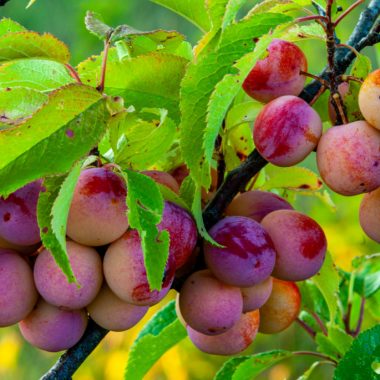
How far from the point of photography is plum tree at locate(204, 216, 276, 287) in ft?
1.67

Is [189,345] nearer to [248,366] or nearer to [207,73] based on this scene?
[248,366]

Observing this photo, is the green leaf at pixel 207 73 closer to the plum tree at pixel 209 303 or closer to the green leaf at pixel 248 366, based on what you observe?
the plum tree at pixel 209 303

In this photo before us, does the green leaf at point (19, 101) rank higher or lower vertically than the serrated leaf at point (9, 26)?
lower

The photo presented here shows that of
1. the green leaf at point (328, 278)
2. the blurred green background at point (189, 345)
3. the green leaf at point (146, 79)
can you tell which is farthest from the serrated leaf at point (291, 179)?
the blurred green background at point (189, 345)

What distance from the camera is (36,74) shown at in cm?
48

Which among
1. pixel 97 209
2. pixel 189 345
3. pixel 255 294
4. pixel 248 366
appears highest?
pixel 97 209

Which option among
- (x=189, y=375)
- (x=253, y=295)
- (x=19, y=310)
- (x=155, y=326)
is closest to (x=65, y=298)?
(x=19, y=310)

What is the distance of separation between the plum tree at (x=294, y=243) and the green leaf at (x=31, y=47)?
195mm

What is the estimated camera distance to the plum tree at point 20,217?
48 centimetres

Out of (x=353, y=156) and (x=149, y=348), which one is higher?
(x=353, y=156)

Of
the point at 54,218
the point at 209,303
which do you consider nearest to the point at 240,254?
the point at 209,303

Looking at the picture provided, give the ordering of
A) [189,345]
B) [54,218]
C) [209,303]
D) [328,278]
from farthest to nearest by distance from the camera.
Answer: [189,345] < [328,278] < [209,303] < [54,218]

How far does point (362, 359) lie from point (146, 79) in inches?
10.2

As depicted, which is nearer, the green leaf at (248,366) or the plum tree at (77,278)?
the plum tree at (77,278)
